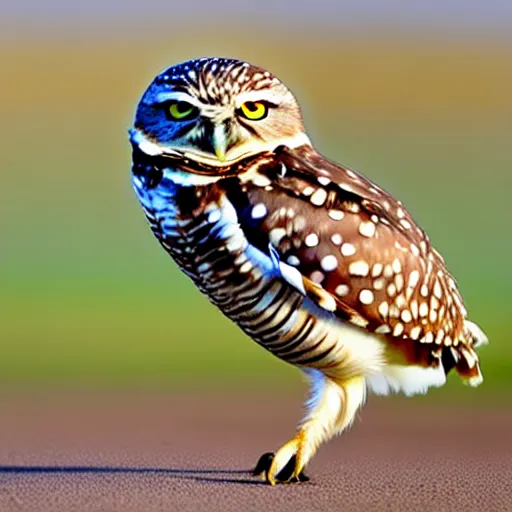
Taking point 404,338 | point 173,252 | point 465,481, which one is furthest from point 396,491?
point 173,252

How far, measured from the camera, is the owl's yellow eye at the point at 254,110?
183 cm

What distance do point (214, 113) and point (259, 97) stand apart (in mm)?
87

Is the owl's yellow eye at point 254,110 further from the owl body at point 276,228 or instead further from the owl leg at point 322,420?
the owl leg at point 322,420

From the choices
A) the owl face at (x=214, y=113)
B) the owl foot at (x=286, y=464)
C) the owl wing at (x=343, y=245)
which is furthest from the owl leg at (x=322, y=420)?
the owl face at (x=214, y=113)

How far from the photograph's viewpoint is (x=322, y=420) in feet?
6.50

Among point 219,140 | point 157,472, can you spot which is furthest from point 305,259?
point 157,472

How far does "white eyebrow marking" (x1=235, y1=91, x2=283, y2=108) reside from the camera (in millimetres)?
1812

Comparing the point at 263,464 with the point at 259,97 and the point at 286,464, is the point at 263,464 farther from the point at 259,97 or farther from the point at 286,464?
the point at 259,97

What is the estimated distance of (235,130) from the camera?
181 centimetres

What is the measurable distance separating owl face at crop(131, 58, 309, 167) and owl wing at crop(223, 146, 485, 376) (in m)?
0.05

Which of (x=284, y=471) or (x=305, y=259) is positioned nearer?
(x=305, y=259)

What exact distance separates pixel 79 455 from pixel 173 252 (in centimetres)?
57

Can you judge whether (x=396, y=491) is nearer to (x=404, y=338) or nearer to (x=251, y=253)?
(x=404, y=338)

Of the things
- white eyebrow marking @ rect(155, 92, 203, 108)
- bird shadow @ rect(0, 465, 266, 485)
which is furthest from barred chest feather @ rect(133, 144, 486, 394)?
bird shadow @ rect(0, 465, 266, 485)
